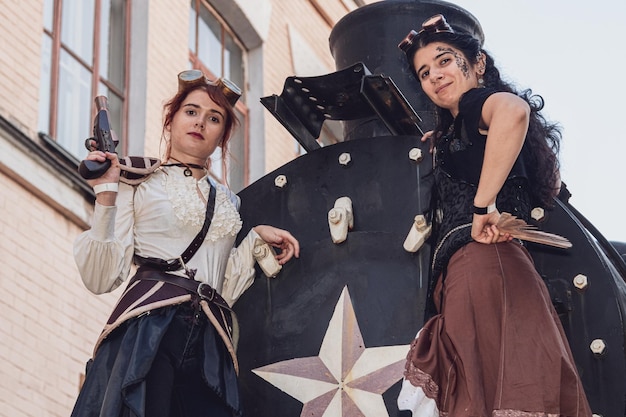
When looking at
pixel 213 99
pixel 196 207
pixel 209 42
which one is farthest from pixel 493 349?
pixel 209 42

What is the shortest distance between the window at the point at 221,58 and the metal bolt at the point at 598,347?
250 inches

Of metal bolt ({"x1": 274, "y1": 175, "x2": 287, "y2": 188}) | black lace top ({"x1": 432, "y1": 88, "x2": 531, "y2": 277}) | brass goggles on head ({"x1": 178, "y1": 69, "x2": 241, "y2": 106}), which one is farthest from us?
metal bolt ({"x1": 274, "y1": 175, "x2": 287, "y2": 188})

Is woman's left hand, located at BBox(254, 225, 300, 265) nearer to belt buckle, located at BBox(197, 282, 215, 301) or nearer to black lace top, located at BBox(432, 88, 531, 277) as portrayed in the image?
belt buckle, located at BBox(197, 282, 215, 301)

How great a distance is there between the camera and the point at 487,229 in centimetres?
406

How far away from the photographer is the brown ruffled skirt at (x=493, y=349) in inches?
152

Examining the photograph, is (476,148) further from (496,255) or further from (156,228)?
(156,228)

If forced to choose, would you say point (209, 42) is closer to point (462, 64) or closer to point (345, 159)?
point (345, 159)

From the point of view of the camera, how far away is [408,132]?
5020mm

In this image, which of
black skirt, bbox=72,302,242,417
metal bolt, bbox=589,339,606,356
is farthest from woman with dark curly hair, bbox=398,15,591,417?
black skirt, bbox=72,302,242,417

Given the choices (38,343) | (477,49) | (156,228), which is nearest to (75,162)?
(38,343)

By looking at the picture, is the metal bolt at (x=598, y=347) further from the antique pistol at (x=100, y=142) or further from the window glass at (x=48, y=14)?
the window glass at (x=48, y=14)

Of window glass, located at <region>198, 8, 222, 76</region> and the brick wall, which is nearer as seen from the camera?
the brick wall

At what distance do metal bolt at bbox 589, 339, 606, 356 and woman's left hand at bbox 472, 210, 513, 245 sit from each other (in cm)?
54

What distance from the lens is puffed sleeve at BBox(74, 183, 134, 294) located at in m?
4.38
